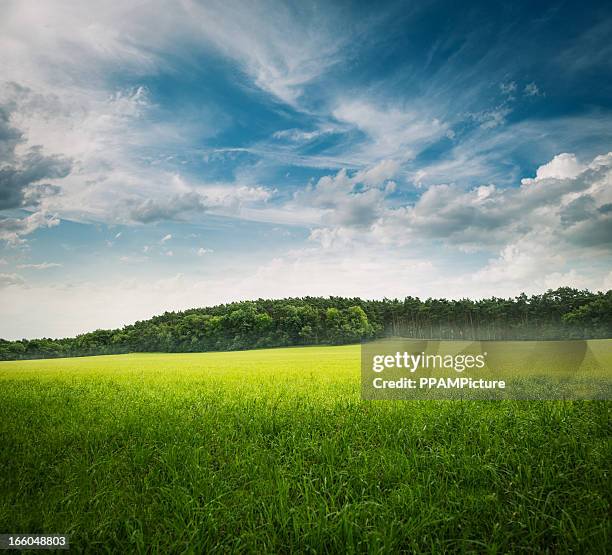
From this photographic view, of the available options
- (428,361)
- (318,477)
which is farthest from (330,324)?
(318,477)

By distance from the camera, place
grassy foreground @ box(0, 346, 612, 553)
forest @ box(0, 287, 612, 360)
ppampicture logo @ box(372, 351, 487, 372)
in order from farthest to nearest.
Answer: forest @ box(0, 287, 612, 360) < ppampicture logo @ box(372, 351, 487, 372) < grassy foreground @ box(0, 346, 612, 553)

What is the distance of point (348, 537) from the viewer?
3828 millimetres

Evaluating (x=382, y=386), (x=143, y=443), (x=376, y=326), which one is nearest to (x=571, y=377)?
(x=382, y=386)

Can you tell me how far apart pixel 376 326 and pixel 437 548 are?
302ft

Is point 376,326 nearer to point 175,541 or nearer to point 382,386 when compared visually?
point 382,386

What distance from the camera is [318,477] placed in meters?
5.23
